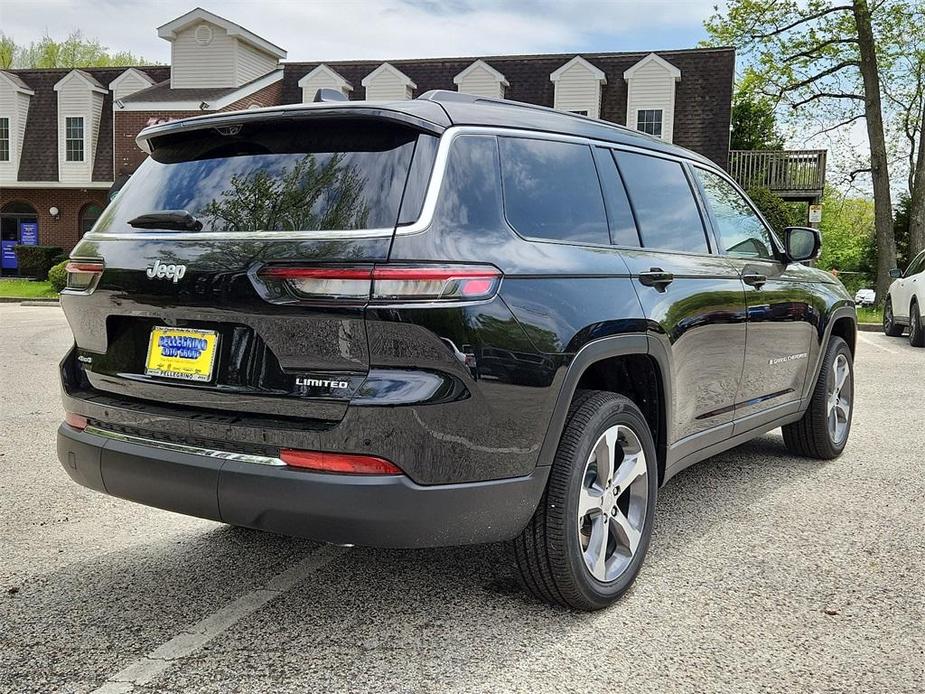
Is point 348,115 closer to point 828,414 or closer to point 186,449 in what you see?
point 186,449

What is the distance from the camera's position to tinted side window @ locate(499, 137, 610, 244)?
328 centimetres

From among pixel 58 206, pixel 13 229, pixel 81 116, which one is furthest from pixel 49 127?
pixel 13 229

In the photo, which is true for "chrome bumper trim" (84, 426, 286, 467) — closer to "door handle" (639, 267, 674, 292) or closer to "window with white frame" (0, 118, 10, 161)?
"door handle" (639, 267, 674, 292)

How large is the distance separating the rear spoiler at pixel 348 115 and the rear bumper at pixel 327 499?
1.15 meters

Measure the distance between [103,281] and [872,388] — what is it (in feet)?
28.0

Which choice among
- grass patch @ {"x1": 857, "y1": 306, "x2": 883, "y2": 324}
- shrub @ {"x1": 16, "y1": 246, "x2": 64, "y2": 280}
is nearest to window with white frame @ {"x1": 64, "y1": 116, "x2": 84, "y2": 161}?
shrub @ {"x1": 16, "y1": 246, "x2": 64, "y2": 280}

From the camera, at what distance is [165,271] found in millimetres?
3098

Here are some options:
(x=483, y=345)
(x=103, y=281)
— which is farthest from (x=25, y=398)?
(x=483, y=345)

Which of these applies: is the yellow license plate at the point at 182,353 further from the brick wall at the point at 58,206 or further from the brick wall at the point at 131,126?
the brick wall at the point at 58,206

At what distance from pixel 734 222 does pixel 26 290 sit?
24.6 meters

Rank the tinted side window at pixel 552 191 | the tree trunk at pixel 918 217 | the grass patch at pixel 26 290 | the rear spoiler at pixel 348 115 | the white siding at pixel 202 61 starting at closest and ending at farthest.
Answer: the rear spoiler at pixel 348 115
the tinted side window at pixel 552 191
the grass patch at pixel 26 290
the tree trunk at pixel 918 217
the white siding at pixel 202 61

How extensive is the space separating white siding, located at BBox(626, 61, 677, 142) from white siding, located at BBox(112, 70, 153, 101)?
654 inches

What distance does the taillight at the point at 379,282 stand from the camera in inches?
109

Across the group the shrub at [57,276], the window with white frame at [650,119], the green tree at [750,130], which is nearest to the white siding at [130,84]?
the shrub at [57,276]
